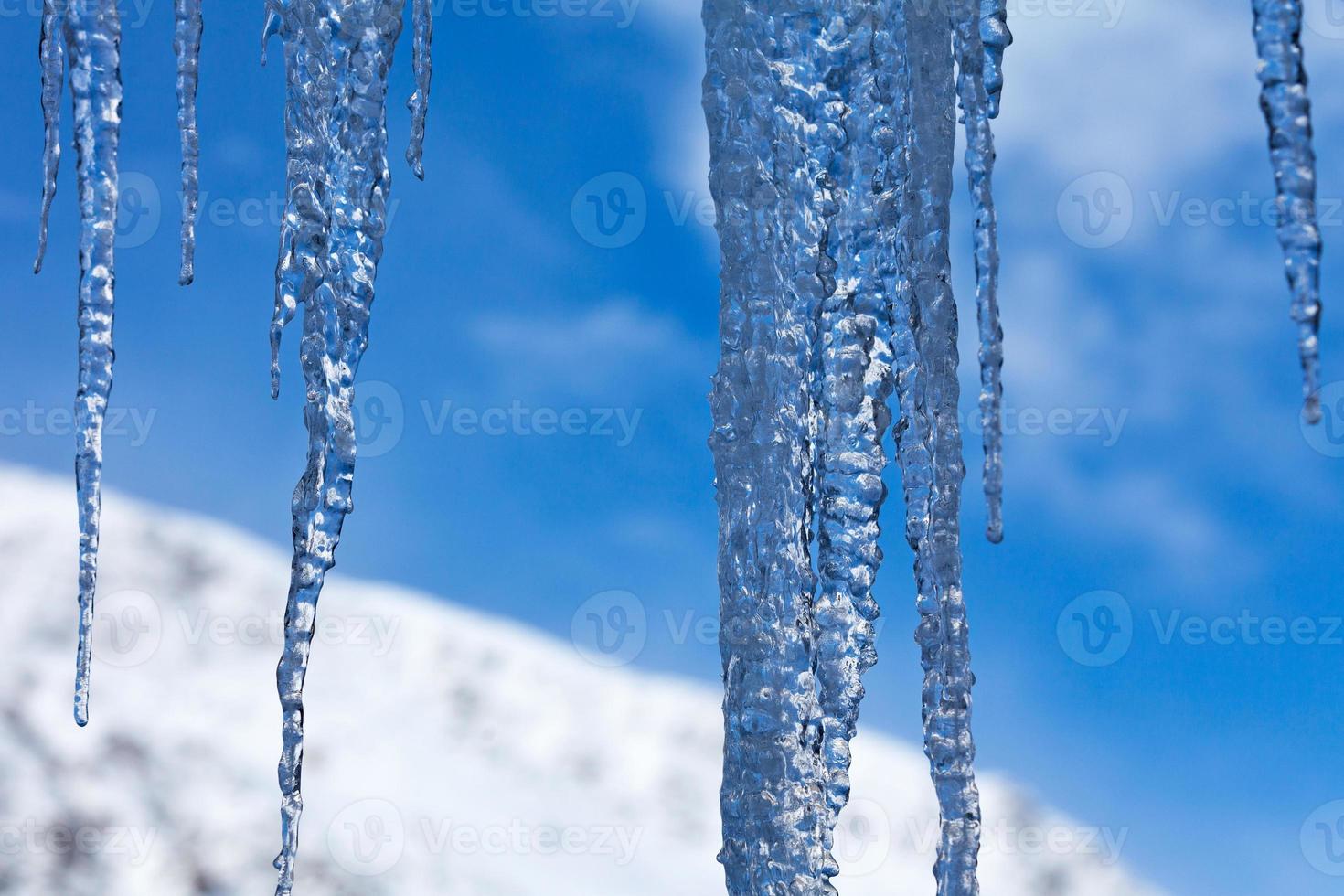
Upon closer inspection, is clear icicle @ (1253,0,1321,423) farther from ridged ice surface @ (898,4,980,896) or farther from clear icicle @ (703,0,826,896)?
clear icicle @ (703,0,826,896)

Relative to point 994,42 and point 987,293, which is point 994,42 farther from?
point 987,293

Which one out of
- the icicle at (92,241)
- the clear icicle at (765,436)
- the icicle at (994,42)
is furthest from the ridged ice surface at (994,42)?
the icicle at (92,241)

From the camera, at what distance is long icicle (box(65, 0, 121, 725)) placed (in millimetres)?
2268

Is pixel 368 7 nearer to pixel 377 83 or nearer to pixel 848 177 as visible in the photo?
pixel 377 83

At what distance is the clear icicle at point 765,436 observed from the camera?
2229mm

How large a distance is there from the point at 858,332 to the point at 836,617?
612mm

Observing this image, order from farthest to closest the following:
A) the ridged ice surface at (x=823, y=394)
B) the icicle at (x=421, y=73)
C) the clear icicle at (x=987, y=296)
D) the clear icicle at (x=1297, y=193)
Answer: the icicle at (x=421, y=73), the ridged ice surface at (x=823, y=394), the clear icicle at (x=987, y=296), the clear icicle at (x=1297, y=193)

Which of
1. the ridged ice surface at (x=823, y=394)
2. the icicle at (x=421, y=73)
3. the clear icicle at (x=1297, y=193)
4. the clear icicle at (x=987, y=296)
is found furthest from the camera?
the icicle at (x=421, y=73)

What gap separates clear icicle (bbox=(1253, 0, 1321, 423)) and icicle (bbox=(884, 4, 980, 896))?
28.8 inches

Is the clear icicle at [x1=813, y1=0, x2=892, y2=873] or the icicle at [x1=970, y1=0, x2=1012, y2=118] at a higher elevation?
the icicle at [x1=970, y1=0, x2=1012, y2=118]

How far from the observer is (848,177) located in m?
2.40

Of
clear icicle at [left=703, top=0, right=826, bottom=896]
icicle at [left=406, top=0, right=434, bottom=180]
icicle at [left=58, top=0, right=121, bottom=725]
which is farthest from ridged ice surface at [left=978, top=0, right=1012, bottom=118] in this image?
icicle at [left=58, top=0, right=121, bottom=725]

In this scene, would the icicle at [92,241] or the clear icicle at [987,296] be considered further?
the icicle at [92,241]

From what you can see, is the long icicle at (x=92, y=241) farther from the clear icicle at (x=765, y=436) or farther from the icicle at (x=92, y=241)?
the clear icicle at (x=765, y=436)
